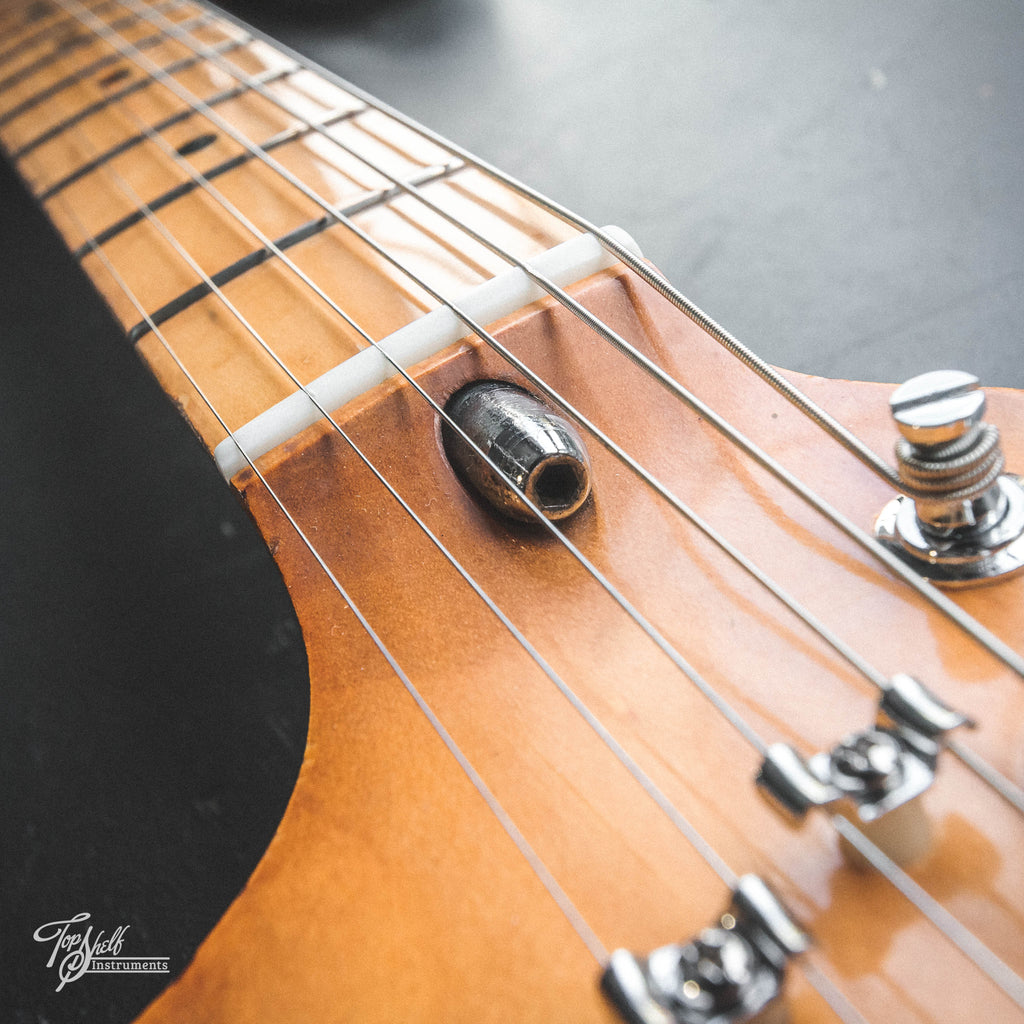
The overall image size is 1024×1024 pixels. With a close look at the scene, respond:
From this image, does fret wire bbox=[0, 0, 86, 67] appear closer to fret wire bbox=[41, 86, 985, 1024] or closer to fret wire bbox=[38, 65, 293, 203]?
fret wire bbox=[38, 65, 293, 203]

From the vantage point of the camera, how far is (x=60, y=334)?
143 centimetres

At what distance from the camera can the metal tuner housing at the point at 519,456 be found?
0.54m

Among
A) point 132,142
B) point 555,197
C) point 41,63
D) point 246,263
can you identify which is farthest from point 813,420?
point 41,63

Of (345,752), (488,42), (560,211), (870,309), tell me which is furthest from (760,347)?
(488,42)

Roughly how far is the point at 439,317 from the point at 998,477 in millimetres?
395

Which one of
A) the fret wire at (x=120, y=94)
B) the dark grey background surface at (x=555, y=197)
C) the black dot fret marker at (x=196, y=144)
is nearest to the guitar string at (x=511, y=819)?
the dark grey background surface at (x=555, y=197)

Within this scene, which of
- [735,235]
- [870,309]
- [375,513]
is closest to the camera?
[375,513]

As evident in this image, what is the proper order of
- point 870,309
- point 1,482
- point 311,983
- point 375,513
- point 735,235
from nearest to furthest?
point 311,983 → point 375,513 → point 870,309 → point 735,235 → point 1,482

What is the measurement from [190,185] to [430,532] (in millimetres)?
682

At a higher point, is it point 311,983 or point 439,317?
point 439,317

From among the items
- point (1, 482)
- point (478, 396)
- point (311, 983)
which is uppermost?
point (478, 396)

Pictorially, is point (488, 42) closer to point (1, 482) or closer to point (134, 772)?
point (1, 482)

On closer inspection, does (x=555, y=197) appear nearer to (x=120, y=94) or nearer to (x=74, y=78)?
(x=120, y=94)

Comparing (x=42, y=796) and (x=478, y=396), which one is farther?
(x=42, y=796)
